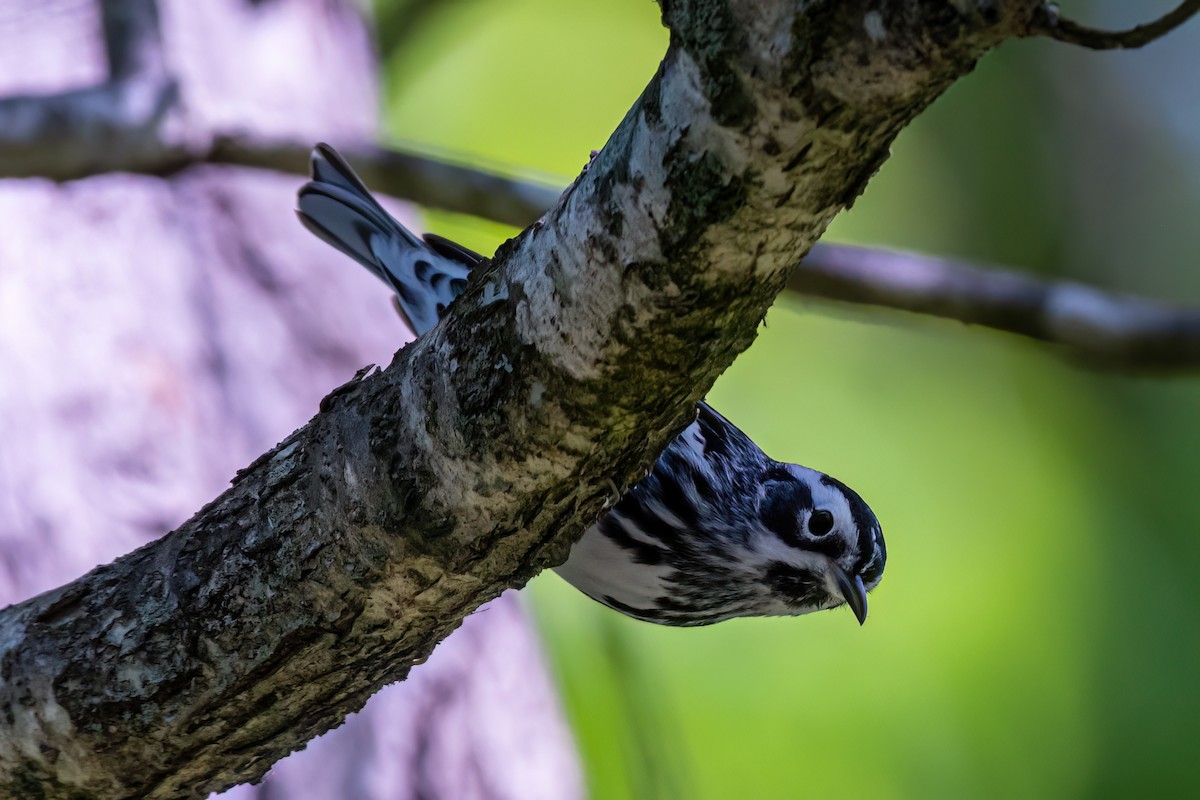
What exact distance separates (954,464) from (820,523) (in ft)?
12.3

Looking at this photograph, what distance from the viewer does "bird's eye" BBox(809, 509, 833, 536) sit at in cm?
253

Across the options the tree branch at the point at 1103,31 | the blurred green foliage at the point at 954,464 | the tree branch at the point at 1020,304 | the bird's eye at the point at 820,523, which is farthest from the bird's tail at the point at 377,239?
the tree branch at the point at 1103,31

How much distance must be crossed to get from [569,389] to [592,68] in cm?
480

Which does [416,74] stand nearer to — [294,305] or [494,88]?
[494,88]

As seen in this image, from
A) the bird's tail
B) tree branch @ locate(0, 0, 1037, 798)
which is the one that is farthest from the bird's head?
tree branch @ locate(0, 0, 1037, 798)

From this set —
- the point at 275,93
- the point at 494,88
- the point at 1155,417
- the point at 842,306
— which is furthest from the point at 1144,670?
the point at 275,93

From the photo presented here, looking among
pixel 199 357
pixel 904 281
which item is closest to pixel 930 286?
pixel 904 281

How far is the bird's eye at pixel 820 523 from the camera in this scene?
2.53 m

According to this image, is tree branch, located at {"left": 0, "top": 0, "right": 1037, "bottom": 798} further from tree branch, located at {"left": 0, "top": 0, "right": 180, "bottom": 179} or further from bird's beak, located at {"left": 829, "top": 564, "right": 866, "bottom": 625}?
tree branch, located at {"left": 0, "top": 0, "right": 180, "bottom": 179}

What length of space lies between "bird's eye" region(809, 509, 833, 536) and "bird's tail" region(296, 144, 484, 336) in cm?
104

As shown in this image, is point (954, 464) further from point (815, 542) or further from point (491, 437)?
point (491, 437)

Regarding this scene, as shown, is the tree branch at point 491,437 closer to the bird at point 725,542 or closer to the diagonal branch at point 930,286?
the bird at point 725,542

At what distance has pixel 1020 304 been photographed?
282cm

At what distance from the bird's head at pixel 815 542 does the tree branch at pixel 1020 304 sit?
0.53 metres
